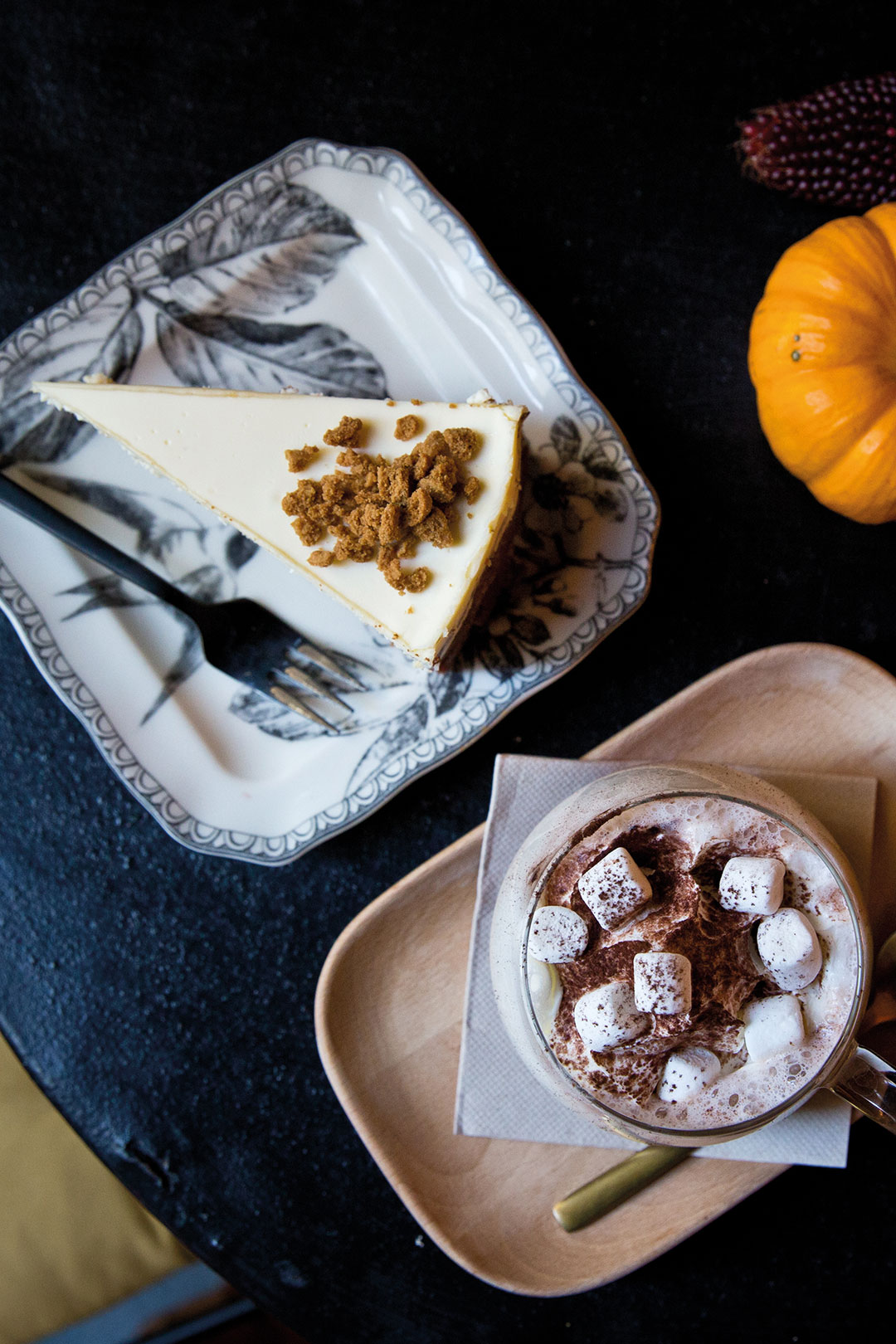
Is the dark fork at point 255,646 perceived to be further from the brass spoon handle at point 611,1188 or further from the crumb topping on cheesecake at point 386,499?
the brass spoon handle at point 611,1188

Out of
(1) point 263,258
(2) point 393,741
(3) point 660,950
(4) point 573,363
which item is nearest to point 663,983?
(3) point 660,950

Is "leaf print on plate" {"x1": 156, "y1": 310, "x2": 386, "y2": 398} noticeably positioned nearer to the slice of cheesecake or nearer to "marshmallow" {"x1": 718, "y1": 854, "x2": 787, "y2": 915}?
the slice of cheesecake

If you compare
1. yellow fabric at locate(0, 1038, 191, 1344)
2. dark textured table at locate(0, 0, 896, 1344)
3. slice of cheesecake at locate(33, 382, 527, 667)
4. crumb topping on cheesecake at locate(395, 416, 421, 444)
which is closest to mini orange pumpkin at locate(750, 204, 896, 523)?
dark textured table at locate(0, 0, 896, 1344)

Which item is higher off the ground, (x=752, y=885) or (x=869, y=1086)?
(x=752, y=885)

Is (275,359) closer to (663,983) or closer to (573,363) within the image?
(573,363)

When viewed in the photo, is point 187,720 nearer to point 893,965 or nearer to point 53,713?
point 53,713

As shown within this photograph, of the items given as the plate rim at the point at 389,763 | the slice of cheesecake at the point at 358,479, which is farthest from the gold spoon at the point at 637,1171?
the slice of cheesecake at the point at 358,479
